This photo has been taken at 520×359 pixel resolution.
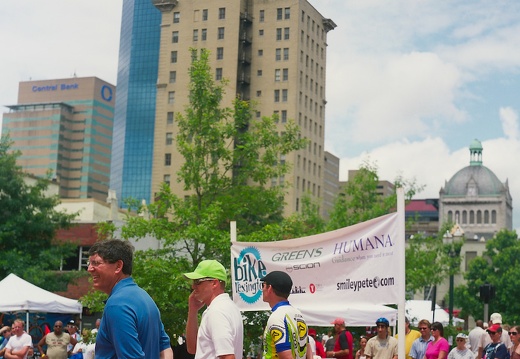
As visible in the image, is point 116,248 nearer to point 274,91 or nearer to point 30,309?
point 30,309

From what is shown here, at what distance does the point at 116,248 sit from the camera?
5.00m

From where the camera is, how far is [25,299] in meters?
21.6

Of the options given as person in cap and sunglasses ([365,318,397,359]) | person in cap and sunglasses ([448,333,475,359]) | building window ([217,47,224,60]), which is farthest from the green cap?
building window ([217,47,224,60])

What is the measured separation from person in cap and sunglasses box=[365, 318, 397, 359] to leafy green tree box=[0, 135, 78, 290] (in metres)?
25.9

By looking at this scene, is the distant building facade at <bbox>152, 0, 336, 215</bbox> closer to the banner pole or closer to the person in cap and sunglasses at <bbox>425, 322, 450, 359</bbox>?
the person in cap and sunglasses at <bbox>425, 322, 450, 359</bbox>

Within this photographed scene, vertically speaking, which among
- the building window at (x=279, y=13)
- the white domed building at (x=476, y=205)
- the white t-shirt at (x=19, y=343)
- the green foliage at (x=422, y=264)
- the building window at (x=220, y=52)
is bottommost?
the white t-shirt at (x=19, y=343)

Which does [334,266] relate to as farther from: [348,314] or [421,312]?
[421,312]

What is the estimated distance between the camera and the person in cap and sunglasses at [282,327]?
643cm

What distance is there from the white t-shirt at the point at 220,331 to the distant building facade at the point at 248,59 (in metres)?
111

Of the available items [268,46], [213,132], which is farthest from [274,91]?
[213,132]

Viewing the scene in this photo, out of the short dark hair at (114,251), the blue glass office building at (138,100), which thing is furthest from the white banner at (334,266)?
the blue glass office building at (138,100)

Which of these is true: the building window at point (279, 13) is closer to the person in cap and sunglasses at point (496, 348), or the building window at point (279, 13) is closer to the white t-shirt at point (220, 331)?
the person in cap and sunglasses at point (496, 348)

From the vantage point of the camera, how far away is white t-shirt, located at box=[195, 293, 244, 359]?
5750mm

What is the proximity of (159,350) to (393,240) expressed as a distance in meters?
5.75
